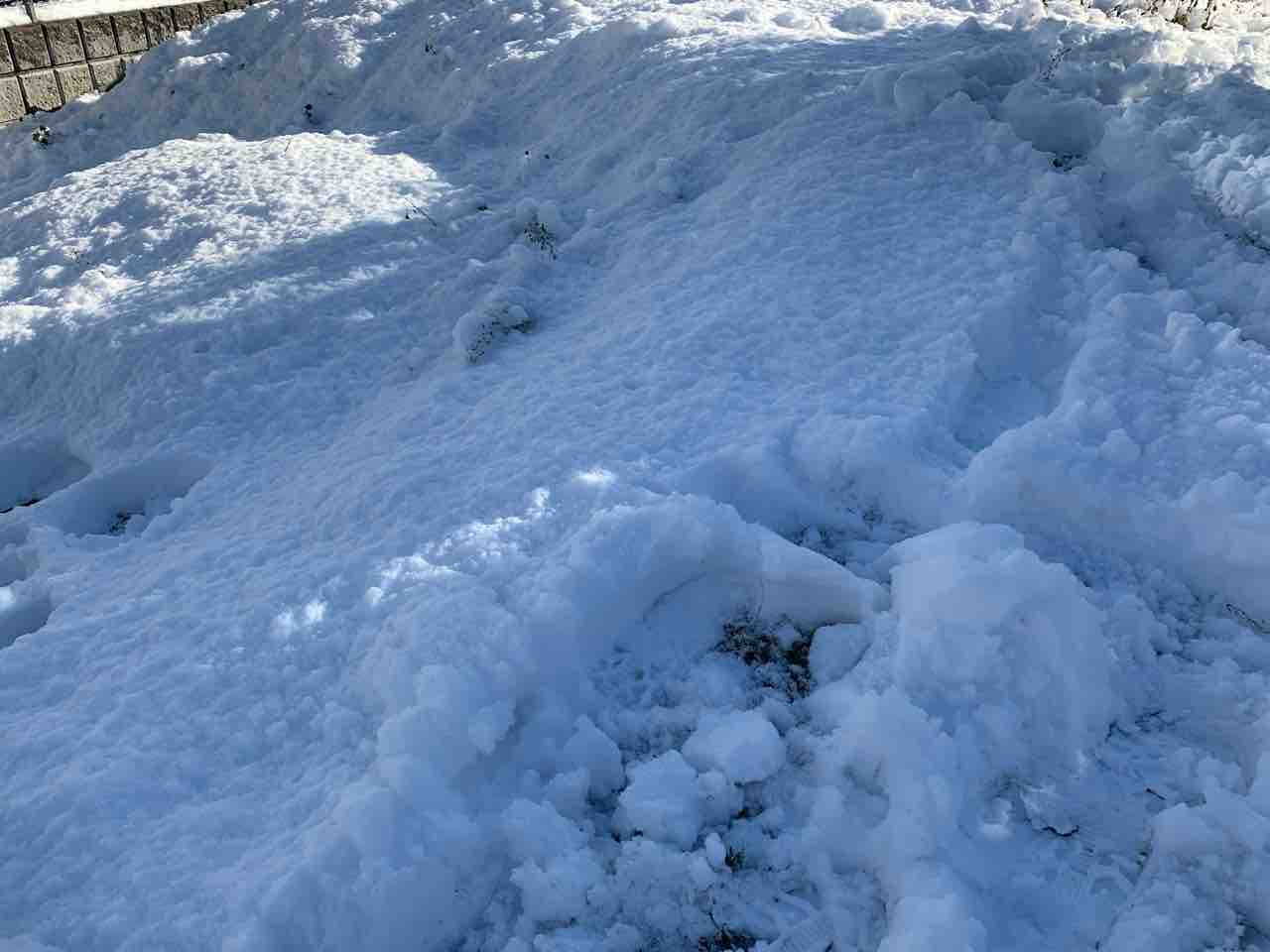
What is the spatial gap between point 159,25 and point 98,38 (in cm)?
48

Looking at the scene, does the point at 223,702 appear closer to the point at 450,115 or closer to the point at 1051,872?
the point at 1051,872

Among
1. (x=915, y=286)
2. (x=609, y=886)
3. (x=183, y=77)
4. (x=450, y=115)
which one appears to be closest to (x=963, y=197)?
(x=915, y=286)

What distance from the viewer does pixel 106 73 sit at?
7.32 meters

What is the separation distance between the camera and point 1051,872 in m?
1.74

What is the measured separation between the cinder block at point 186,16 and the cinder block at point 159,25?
46mm

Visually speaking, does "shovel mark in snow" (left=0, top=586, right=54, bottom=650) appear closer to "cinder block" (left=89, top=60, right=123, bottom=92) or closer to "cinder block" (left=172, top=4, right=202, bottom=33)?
"cinder block" (left=89, top=60, right=123, bottom=92)

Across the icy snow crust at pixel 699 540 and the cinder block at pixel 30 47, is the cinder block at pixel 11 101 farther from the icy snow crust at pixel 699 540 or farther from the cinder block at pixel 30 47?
the icy snow crust at pixel 699 540

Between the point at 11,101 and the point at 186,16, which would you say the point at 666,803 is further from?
the point at 186,16

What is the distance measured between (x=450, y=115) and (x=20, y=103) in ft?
11.6

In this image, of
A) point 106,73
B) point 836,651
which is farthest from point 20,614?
point 106,73

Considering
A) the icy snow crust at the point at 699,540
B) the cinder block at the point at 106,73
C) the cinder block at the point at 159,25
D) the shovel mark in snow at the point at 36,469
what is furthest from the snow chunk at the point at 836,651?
the cinder block at the point at 159,25

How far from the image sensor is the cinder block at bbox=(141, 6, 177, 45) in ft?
24.2

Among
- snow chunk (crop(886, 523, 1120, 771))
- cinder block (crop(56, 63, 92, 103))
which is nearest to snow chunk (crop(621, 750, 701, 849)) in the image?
snow chunk (crop(886, 523, 1120, 771))

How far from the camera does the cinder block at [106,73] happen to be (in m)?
7.27
